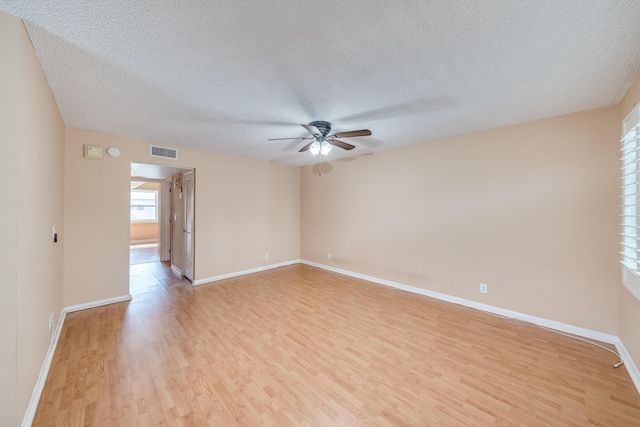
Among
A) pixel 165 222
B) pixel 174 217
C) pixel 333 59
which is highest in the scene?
pixel 333 59

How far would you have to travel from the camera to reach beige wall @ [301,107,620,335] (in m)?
2.43

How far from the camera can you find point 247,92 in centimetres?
215

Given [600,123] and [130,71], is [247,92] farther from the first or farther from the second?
[600,123]

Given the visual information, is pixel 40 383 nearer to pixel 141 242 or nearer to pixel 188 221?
pixel 188 221

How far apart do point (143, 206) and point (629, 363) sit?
478 inches

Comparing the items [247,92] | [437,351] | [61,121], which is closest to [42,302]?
[61,121]

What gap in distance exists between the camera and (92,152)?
315 cm

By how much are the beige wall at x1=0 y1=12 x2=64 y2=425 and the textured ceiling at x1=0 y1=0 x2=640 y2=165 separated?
24 centimetres

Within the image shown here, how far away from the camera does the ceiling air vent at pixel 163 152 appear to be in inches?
143

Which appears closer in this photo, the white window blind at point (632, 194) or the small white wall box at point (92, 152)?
the white window blind at point (632, 194)

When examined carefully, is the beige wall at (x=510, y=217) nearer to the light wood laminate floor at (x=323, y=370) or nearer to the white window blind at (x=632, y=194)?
the white window blind at (x=632, y=194)

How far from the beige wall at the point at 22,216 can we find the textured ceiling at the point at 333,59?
Answer: 0.24 metres

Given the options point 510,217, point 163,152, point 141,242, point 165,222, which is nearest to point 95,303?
point 163,152

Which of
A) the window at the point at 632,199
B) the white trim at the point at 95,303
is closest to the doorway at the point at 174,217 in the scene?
the white trim at the point at 95,303
